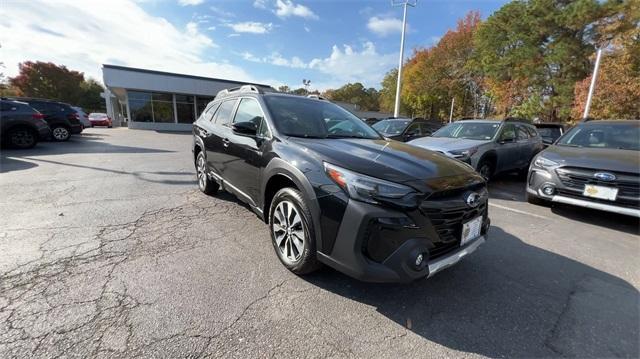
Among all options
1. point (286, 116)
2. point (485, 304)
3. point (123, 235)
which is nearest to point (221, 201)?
point (123, 235)

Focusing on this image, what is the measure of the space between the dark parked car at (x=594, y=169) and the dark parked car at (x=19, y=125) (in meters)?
14.3

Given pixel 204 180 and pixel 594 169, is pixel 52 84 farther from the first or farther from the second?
pixel 594 169

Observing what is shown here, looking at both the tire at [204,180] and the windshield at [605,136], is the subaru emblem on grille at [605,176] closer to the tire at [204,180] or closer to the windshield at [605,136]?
the windshield at [605,136]

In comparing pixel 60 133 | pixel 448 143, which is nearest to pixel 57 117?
pixel 60 133

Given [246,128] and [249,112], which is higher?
[249,112]

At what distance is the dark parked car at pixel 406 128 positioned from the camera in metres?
9.42

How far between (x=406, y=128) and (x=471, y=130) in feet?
8.93

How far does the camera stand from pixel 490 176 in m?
6.73

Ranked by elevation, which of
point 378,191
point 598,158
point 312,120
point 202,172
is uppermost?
point 312,120

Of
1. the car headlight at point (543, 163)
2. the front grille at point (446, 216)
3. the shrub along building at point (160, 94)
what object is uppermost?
the shrub along building at point (160, 94)

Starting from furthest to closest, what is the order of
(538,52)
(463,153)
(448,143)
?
(538,52) → (448,143) → (463,153)

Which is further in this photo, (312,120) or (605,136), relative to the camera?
(605,136)

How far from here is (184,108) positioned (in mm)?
25625

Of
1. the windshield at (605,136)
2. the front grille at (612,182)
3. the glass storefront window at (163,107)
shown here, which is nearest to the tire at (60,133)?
the glass storefront window at (163,107)
